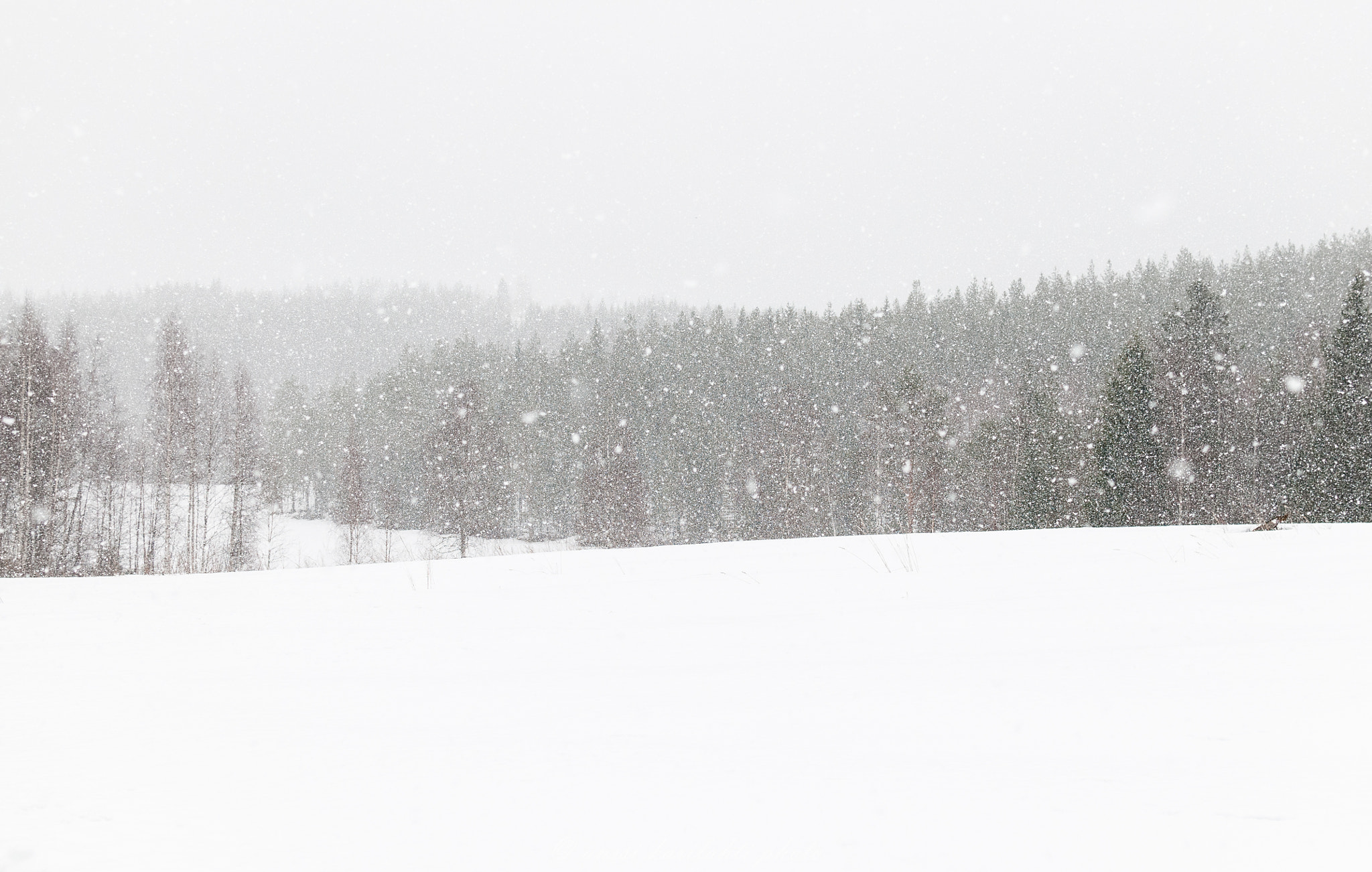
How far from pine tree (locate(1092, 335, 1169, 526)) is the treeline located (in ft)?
0.26

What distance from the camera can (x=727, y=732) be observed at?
140 centimetres

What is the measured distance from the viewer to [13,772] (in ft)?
3.96

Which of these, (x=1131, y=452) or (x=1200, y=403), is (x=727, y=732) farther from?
(x=1200, y=403)

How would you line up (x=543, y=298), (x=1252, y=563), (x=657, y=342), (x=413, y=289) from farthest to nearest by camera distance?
(x=543, y=298)
(x=413, y=289)
(x=657, y=342)
(x=1252, y=563)

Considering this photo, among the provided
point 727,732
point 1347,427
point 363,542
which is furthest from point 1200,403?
point 363,542

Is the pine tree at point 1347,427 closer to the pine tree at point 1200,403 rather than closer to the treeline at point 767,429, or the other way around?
the treeline at point 767,429

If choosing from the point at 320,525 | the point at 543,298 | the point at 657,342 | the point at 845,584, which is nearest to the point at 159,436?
the point at 845,584

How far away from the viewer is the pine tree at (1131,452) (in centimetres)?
2164

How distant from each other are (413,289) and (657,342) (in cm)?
8509

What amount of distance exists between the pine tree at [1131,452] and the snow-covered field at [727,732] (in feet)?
72.5

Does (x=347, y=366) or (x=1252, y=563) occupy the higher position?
(x=347, y=366)

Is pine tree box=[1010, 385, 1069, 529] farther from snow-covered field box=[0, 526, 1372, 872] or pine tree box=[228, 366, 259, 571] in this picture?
pine tree box=[228, 366, 259, 571]

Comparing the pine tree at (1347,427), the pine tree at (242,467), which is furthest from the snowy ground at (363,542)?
the pine tree at (1347,427)

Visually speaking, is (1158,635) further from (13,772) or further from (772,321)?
(772,321)
